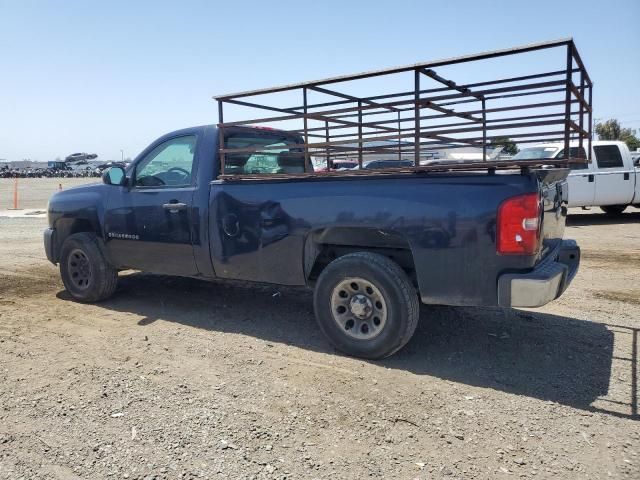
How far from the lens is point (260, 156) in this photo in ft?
18.5

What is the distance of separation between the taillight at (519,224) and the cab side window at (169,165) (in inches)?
118

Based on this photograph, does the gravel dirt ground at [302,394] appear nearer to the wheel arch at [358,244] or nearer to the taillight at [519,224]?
the wheel arch at [358,244]

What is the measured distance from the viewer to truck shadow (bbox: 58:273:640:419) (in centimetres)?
376

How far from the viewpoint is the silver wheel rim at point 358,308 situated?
162 inches

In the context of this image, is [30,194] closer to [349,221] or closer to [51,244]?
[51,244]

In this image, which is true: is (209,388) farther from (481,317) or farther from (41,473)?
(481,317)

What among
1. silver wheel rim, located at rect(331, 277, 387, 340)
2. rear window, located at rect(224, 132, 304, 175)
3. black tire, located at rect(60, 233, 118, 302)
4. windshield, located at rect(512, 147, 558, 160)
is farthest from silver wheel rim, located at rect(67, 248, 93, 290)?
windshield, located at rect(512, 147, 558, 160)

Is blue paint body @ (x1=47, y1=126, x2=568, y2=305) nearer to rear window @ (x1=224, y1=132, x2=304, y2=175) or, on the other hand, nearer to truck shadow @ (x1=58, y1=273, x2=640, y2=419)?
rear window @ (x1=224, y1=132, x2=304, y2=175)

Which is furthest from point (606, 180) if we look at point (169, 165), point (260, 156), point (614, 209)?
point (169, 165)

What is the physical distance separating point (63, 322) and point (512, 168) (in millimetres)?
4361

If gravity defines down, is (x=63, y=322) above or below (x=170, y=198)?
below

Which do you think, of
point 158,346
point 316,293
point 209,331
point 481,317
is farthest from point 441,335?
point 158,346

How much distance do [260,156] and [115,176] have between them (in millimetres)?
1545

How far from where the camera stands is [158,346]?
15.0 ft
